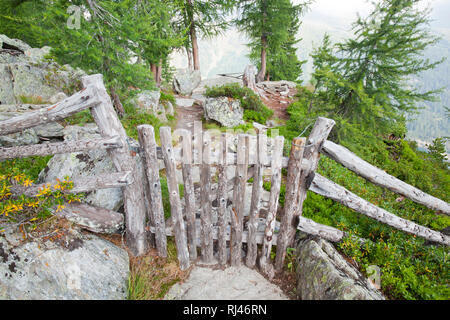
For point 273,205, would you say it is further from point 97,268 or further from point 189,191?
point 97,268

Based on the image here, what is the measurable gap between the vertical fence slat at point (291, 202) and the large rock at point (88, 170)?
325 cm

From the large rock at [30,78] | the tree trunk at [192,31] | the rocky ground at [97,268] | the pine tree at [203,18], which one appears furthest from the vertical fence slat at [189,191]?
the tree trunk at [192,31]

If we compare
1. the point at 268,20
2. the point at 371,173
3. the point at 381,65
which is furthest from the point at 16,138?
the point at 268,20

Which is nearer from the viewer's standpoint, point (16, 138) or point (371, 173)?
point (371, 173)

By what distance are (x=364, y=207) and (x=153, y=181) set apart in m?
3.82

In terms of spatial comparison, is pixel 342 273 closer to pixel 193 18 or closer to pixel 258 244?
pixel 258 244

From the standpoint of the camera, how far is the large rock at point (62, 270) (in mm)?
2895

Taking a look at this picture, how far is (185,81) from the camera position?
1584 centimetres

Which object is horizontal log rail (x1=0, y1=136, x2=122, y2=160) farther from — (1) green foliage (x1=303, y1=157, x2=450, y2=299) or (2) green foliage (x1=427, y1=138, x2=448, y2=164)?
(2) green foliage (x1=427, y1=138, x2=448, y2=164)

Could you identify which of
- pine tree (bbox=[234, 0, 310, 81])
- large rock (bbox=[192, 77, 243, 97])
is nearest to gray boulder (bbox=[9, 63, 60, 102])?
large rock (bbox=[192, 77, 243, 97])

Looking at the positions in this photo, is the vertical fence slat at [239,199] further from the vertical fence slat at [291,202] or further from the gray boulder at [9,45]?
the gray boulder at [9,45]

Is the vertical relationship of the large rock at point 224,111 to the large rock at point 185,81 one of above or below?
below

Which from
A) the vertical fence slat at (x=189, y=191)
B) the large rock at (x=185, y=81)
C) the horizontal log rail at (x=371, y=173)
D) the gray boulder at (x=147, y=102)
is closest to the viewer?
the vertical fence slat at (x=189, y=191)
